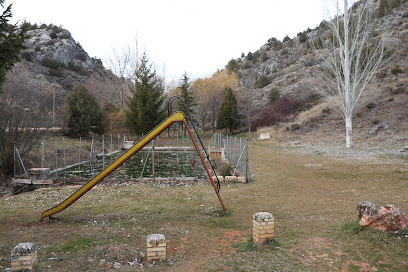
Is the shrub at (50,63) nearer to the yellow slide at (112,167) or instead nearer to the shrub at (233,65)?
the shrub at (233,65)

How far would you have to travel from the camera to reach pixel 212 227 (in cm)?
616

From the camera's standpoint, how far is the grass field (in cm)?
438

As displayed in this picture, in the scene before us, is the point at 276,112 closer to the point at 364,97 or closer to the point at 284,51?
the point at 364,97

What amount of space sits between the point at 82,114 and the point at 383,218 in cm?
2910

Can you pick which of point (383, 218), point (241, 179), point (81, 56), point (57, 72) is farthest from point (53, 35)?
point (383, 218)

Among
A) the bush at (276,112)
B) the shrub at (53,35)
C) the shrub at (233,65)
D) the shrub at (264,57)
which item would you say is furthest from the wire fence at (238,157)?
the shrub at (53,35)

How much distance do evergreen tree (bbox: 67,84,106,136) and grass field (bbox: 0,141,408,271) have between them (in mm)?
20252

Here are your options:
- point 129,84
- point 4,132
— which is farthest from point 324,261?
point 129,84

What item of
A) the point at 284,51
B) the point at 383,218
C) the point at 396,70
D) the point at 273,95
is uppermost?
the point at 284,51

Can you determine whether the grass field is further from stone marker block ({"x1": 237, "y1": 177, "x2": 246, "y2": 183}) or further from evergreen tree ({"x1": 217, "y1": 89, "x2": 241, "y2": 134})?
evergreen tree ({"x1": 217, "y1": 89, "x2": 241, "y2": 134})

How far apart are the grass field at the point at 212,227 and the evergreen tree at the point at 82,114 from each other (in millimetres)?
20252

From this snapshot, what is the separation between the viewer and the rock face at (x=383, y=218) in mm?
4961

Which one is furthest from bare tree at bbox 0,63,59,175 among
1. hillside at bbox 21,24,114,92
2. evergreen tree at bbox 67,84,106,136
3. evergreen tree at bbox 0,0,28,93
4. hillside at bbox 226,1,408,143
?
hillside at bbox 21,24,114,92

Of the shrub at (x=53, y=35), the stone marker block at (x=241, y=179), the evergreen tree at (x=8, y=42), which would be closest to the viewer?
the evergreen tree at (x=8, y=42)
